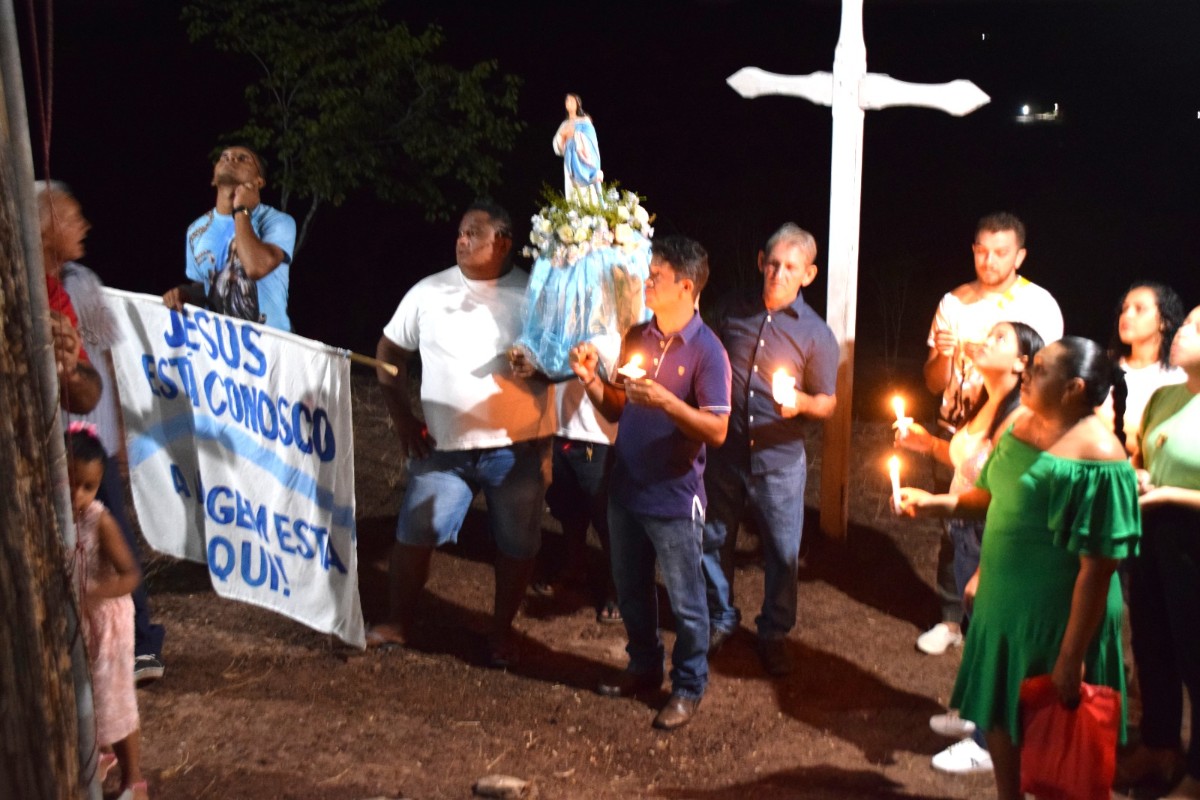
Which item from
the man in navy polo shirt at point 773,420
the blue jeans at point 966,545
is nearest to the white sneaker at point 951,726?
the blue jeans at point 966,545

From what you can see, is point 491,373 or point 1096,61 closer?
point 491,373

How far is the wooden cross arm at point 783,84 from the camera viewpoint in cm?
660

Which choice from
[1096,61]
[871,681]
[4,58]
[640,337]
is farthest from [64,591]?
[1096,61]

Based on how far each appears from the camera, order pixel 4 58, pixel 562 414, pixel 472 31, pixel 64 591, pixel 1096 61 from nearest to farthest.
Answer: pixel 4 58 → pixel 64 591 → pixel 562 414 → pixel 472 31 → pixel 1096 61

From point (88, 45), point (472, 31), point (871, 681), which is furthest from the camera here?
point (472, 31)

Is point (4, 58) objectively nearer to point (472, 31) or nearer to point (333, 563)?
point (333, 563)

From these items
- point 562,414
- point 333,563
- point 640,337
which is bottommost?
point 333,563

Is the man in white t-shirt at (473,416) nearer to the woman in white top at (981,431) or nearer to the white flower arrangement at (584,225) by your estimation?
the white flower arrangement at (584,225)

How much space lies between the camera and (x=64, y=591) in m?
2.66

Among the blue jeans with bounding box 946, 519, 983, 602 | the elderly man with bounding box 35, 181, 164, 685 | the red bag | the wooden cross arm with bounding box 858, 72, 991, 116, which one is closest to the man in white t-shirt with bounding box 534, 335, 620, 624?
the blue jeans with bounding box 946, 519, 983, 602

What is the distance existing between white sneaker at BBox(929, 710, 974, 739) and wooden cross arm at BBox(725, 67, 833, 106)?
3.52m

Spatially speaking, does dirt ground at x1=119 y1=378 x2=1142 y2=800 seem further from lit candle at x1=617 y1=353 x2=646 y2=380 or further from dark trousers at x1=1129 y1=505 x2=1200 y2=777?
lit candle at x1=617 y1=353 x2=646 y2=380

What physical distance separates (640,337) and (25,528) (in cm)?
277

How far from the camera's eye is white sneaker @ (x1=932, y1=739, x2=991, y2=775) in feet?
14.7
